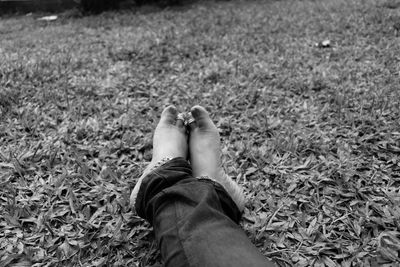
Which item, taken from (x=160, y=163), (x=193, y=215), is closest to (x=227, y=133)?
(x=160, y=163)

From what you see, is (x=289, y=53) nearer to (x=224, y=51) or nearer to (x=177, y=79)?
(x=224, y=51)

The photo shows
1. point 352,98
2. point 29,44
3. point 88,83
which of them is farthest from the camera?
point 29,44

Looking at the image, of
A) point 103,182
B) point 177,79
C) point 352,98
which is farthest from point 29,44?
point 352,98

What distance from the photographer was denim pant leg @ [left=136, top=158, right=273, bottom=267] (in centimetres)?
108

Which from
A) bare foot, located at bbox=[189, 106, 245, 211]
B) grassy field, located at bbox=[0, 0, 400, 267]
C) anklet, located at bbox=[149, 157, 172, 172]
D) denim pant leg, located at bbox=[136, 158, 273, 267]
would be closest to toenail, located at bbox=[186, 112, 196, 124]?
bare foot, located at bbox=[189, 106, 245, 211]

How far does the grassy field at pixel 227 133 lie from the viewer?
1604mm

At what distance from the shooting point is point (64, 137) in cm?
229

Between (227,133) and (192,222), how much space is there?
128 centimetres

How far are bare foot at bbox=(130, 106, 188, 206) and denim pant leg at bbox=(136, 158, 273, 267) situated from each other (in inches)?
8.6

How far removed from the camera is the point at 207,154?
1825 millimetres

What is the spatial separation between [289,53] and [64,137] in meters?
2.48

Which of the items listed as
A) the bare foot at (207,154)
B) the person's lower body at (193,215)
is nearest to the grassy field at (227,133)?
the bare foot at (207,154)

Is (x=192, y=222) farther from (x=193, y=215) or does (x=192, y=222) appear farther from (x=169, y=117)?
(x=169, y=117)

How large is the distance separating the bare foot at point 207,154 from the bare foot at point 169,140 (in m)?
0.06
